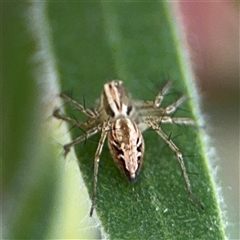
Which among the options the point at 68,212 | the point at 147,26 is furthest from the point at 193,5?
the point at 68,212

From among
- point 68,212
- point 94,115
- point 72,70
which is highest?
point 72,70

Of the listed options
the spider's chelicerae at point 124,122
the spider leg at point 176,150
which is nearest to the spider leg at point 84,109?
the spider's chelicerae at point 124,122

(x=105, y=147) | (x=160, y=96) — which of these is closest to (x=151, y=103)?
(x=160, y=96)

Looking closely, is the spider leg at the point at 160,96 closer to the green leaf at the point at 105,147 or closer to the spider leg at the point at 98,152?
the green leaf at the point at 105,147

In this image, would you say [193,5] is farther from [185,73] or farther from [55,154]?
[55,154]

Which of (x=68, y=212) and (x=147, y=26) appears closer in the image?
(x=68, y=212)

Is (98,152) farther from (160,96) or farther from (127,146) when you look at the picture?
(160,96)
